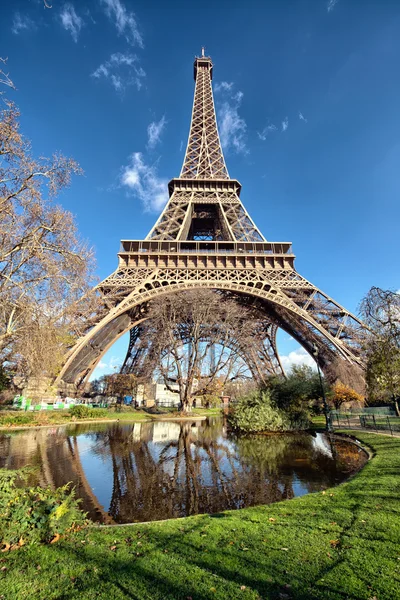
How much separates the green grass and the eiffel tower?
14989 millimetres

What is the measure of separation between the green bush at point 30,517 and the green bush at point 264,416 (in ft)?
45.6

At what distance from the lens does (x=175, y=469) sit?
873 centimetres

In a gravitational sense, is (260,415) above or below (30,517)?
above

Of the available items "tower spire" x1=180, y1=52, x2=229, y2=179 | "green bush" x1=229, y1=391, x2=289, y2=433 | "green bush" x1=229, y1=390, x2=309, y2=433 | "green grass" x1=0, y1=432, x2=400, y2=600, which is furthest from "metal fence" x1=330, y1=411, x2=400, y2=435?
"tower spire" x1=180, y1=52, x2=229, y2=179

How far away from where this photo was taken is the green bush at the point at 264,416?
1648cm

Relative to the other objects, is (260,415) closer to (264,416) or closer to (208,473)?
(264,416)

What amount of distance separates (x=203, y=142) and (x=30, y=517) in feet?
139

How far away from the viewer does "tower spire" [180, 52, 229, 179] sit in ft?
117

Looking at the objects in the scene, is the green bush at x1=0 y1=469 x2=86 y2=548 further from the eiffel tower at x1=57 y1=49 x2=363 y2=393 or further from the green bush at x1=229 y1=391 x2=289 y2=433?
the eiffel tower at x1=57 y1=49 x2=363 y2=393

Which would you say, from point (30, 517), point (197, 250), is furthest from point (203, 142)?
point (30, 517)

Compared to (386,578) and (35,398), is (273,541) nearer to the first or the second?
(386,578)

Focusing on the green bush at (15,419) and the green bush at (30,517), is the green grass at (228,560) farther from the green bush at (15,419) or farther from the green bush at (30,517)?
the green bush at (15,419)

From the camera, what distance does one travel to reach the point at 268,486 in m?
6.89

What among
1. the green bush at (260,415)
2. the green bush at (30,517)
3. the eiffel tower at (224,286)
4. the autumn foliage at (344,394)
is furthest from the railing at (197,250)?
the green bush at (30,517)
